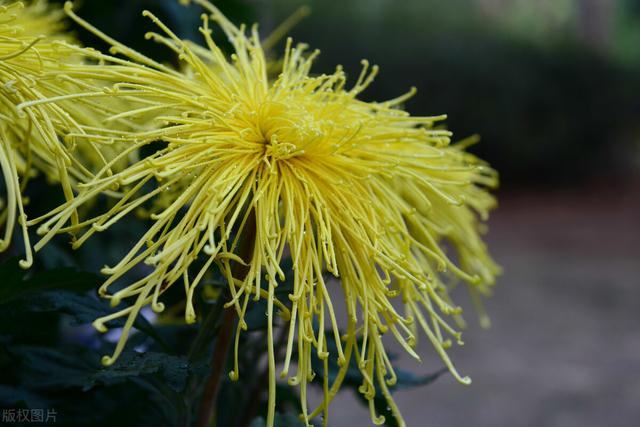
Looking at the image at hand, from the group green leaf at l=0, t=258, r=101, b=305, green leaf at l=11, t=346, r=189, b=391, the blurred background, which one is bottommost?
green leaf at l=11, t=346, r=189, b=391

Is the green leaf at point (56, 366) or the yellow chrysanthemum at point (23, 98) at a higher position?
the yellow chrysanthemum at point (23, 98)

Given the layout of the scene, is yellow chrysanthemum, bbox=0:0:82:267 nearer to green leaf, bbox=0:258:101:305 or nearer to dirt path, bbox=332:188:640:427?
green leaf, bbox=0:258:101:305

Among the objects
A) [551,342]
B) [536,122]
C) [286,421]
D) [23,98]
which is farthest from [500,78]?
[23,98]

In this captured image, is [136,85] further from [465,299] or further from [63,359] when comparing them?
[465,299]

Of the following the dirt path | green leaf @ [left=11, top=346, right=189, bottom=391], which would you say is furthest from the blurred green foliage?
green leaf @ [left=11, top=346, right=189, bottom=391]

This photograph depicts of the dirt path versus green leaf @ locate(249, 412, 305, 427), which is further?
the dirt path

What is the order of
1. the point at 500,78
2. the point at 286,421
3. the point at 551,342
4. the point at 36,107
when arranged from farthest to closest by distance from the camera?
the point at 500,78 → the point at 551,342 → the point at 286,421 → the point at 36,107

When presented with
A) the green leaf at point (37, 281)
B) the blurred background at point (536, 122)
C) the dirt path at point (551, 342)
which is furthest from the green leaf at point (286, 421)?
the blurred background at point (536, 122)

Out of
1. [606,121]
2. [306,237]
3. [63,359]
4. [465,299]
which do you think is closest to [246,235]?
[306,237]

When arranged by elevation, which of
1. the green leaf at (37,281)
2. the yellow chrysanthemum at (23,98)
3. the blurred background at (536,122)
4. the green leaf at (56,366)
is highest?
the blurred background at (536,122)

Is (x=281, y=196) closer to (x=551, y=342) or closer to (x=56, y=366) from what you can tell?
(x=56, y=366)

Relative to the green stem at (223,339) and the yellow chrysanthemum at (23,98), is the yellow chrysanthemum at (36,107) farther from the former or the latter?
the green stem at (223,339)

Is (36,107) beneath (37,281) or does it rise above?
above
